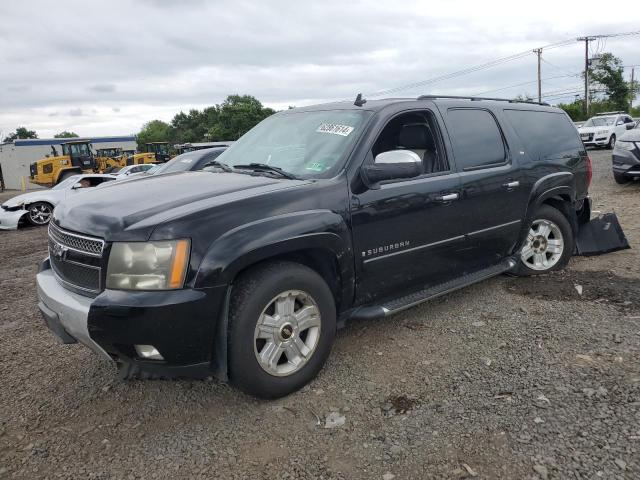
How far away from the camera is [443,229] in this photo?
392cm

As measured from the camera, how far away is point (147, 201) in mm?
2982

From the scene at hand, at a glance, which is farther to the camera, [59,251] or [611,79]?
[611,79]

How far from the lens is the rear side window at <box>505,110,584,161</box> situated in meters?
4.84

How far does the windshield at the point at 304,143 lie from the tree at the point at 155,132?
106 meters

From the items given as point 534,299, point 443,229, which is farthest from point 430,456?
point 534,299

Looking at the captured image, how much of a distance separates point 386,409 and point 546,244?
3188 millimetres

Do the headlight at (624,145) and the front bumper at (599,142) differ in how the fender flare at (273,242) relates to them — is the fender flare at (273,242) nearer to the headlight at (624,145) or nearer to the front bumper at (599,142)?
the headlight at (624,145)

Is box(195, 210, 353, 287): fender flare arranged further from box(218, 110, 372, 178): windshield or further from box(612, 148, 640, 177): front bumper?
box(612, 148, 640, 177): front bumper

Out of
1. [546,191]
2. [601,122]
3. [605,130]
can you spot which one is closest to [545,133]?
[546,191]

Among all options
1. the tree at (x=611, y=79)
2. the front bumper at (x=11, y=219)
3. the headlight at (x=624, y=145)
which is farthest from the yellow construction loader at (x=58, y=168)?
the tree at (x=611, y=79)

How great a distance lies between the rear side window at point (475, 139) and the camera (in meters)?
4.16

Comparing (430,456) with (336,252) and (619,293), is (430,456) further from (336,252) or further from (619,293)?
(619,293)

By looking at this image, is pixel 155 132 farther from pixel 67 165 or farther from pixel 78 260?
pixel 78 260

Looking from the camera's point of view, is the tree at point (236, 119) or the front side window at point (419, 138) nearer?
the front side window at point (419, 138)
